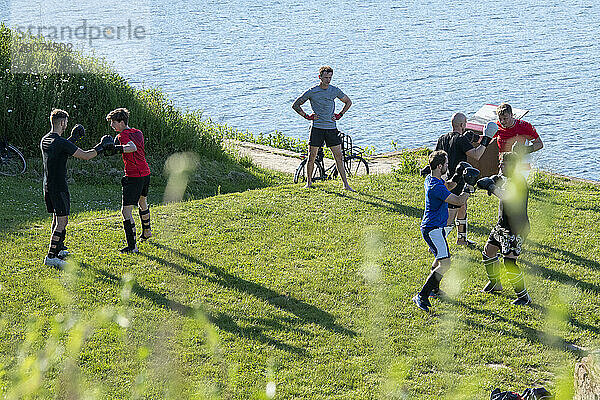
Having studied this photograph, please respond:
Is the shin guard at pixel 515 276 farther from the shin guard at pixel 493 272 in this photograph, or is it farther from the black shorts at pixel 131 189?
the black shorts at pixel 131 189

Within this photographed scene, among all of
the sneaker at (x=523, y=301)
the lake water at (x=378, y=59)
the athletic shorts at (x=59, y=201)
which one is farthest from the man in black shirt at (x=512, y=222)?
the lake water at (x=378, y=59)

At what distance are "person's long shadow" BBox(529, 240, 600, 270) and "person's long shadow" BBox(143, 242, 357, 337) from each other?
3671 mm

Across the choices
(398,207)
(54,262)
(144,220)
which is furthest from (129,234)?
(398,207)

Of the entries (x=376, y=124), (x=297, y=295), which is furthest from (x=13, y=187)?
(x=376, y=124)

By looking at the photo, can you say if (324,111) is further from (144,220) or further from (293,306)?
(293,306)

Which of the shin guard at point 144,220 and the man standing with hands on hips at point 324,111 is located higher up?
the man standing with hands on hips at point 324,111

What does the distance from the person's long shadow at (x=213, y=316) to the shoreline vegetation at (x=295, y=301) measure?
0.08 feet

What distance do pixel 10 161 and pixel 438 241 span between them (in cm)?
1215

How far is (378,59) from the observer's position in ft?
141

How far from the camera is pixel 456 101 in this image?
33.2 m

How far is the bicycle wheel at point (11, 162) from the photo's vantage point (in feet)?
54.0

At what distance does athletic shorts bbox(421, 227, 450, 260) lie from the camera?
25.9ft

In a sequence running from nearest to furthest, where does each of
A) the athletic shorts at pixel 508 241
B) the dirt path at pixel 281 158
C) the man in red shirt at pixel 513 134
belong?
1. the athletic shorts at pixel 508 241
2. the man in red shirt at pixel 513 134
3. the dirt path at pixel 281 158

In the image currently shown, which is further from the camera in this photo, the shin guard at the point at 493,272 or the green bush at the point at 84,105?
the green bush at the point at 84,105
